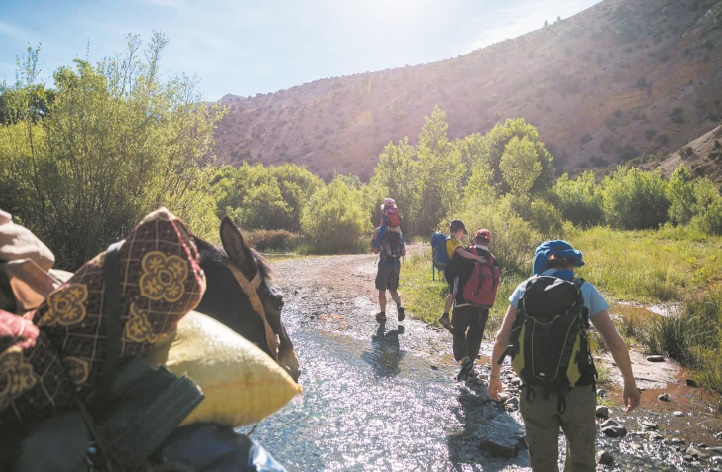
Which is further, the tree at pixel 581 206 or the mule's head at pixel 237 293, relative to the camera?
the tree at pixel 581 206

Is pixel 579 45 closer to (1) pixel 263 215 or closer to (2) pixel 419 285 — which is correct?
(1) pixel 263 215

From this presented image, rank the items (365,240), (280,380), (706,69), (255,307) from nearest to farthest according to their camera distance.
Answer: (280,380) < (255,307) < (365,240) < (706,69)

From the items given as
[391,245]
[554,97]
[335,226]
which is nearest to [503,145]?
[335,226]

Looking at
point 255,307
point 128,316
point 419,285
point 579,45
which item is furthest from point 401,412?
point 579,45

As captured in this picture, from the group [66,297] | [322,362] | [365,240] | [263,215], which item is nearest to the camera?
[66,297]

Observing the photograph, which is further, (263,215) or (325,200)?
(263,215)

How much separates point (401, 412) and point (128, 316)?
4.75 metres

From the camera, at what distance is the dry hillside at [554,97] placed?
52.8 metres

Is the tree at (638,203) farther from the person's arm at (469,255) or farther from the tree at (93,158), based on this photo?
the tree at (93,158)

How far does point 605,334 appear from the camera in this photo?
126 inches

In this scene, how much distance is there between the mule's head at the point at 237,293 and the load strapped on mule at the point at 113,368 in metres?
0.87

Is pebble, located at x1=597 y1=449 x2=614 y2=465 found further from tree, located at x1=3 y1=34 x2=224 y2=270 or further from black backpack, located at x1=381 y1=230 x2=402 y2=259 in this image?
tree, located at x1=3 y1=34 x2=224 y2=270

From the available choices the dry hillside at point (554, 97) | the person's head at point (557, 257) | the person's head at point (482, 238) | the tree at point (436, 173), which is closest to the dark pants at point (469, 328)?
the person's head at point (482, 238)

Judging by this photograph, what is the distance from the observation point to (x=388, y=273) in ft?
29.1
